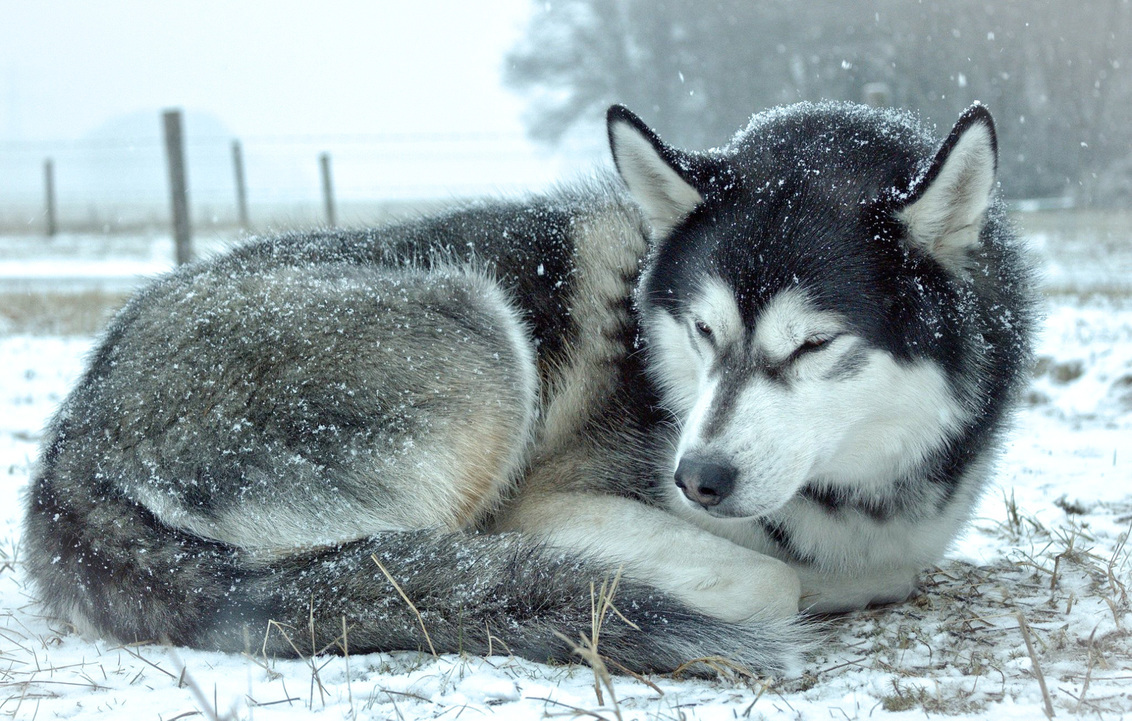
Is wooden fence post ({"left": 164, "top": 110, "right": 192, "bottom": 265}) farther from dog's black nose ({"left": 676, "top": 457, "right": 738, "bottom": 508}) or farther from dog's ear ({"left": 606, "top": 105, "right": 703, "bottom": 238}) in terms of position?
dog's black nose ({"left": 676, "top": 457, "right": 738, "bottom": 508})

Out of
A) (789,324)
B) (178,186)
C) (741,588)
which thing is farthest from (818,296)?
(178,186)

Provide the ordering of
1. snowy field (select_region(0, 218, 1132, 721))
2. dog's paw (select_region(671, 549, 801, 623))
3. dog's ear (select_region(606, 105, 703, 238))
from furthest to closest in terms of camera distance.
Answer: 1. dog's ear (select_region(606, 105, 703, 238))
2. dog's paw (select_region(671, 549, 801, 623))
3. snowy field (select_region(0, 218, 1132, 721))

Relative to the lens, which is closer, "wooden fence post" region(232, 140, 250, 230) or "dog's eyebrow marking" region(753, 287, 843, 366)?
"dog's eyebrow marking" region(753, 287, 843, 366)

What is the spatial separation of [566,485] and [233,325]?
1.11 metres

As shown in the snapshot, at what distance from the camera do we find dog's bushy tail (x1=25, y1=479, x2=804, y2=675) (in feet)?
6.48

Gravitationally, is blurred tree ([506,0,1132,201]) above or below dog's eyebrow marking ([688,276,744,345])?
above

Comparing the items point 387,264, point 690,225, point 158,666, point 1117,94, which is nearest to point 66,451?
point 158,666

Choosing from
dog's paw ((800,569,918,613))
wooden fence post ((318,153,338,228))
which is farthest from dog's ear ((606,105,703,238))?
wooden fence post ((318,153,338,228))

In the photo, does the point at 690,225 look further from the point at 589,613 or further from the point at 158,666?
the point at 158,666

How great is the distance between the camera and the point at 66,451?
241 cm

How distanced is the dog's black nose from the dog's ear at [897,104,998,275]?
80 cm

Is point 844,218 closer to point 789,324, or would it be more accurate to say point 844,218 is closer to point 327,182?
point 789,324

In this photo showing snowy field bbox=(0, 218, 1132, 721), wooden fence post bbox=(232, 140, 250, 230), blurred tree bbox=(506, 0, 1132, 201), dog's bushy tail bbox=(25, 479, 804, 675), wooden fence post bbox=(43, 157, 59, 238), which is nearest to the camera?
snowy field bbox=(0, 218, 1132, 721)

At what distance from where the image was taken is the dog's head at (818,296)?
2.10 metres
